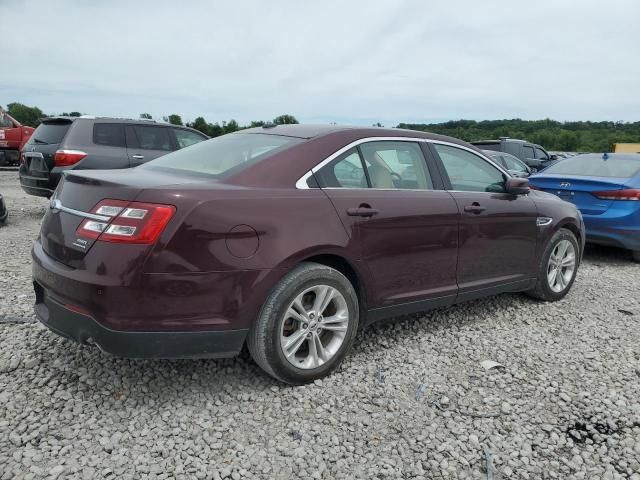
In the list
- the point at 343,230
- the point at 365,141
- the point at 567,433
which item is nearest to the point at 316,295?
the point at 343,230

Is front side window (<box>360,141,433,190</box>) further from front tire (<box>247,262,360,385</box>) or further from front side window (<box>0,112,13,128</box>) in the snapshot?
front side window (<box>0,112,13,128</box>)

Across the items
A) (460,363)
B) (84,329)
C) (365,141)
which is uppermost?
(365,141)

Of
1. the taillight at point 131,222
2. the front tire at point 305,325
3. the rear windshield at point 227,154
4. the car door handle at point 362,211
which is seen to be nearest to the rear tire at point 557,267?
the car door handle at point 362,211

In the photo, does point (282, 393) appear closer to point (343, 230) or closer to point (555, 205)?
point (343, 230)

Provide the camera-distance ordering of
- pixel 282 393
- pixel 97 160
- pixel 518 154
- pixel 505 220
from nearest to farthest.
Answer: pixel 282 393 → pixel 505 220 → pixel 97 160 → pixel 518 154

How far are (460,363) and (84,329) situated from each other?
2.26 meters

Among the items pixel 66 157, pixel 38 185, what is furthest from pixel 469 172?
pixel 38 185

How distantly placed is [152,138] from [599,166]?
22.2 ft

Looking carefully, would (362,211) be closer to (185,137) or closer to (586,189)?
(586,189)

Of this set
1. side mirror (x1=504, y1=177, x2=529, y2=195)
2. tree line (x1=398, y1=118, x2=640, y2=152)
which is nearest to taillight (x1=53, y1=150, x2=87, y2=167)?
side mirror (x1=504, y1=177, x2=529, y2=195)

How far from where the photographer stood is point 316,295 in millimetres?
3010

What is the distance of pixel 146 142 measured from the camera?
→ 8594mm

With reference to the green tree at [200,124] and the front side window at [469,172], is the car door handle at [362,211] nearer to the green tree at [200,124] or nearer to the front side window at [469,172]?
the front side window at [469,172]

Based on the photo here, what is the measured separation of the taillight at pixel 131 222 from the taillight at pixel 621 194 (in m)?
5.72
